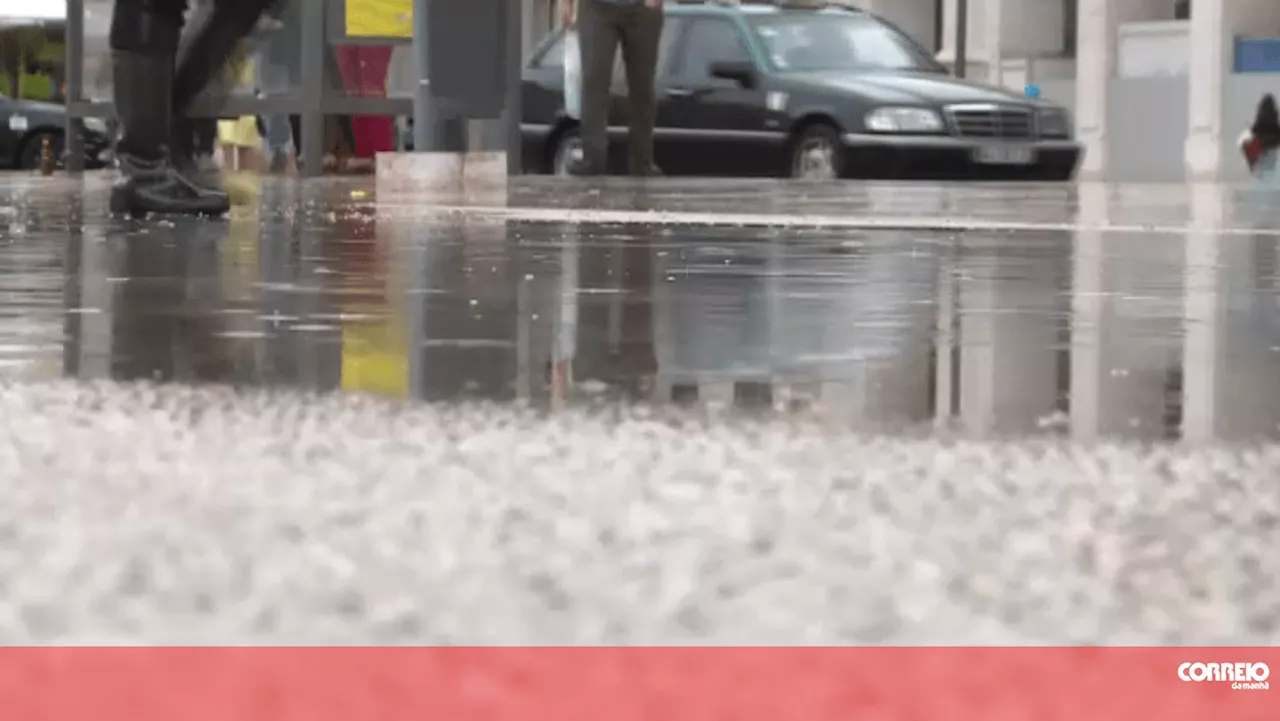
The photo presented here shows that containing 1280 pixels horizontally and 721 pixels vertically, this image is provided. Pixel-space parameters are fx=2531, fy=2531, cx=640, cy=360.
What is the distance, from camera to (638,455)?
2.00 m

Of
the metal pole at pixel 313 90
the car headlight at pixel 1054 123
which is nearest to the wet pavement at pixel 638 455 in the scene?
the metal pole at pixel 313 90

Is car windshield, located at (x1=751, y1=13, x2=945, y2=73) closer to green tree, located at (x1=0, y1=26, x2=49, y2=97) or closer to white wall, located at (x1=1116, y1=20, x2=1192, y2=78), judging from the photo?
white wall, located at (x1=1116, y1=20, x2=1192, y2=78)

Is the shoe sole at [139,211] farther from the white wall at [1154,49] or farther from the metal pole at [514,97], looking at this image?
the white wall at [1154,49]

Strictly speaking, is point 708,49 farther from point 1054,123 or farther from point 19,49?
point 19,49

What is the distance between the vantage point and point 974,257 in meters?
5.54

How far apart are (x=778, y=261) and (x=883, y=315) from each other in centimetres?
150

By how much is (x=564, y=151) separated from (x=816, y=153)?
2.35 m

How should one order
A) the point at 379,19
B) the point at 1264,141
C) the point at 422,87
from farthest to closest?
the point at 1264,141, the point at 379,19, the point at 422,87

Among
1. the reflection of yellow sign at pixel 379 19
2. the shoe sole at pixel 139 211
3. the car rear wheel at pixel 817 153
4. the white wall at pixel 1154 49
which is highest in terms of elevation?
the white wall at pixel 1154 49

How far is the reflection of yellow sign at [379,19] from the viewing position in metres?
15.9

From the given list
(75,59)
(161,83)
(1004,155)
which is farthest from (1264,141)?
→ (161,83)
